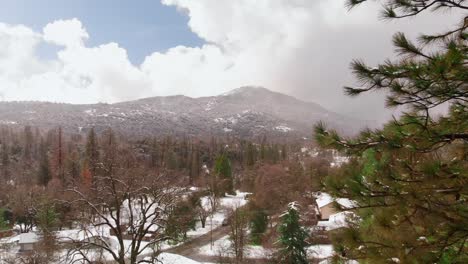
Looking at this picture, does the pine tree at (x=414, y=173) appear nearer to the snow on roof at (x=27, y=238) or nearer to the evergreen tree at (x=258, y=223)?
the evergreen tree at (x=258, y=223)

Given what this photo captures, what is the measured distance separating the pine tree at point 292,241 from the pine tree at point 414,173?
57.1 ft

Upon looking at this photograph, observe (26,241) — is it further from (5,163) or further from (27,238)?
(5,163)

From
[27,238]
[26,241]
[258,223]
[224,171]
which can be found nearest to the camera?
[258,223]

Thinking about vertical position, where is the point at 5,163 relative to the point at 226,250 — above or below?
above

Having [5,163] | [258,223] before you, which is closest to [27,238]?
[258,223]

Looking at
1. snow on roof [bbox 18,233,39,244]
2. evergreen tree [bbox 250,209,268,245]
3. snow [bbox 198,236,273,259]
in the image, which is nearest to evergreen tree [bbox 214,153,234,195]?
snow [bbox 198,236,273,259]

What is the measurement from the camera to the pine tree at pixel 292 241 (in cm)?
2121

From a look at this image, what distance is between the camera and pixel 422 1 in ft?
14.1

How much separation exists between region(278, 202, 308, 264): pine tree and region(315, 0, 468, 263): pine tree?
17.4 metres

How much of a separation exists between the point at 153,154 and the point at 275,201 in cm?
5120

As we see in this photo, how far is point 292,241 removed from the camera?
2125 centimetres

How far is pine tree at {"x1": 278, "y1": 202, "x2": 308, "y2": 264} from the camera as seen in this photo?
21.2 metres

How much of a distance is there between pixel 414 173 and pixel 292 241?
1810cm

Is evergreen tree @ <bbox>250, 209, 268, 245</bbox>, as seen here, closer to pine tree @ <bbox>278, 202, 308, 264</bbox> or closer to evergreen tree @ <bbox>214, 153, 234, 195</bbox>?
pine tree @ <bbox>278, 202, 308, 264</bbox>
